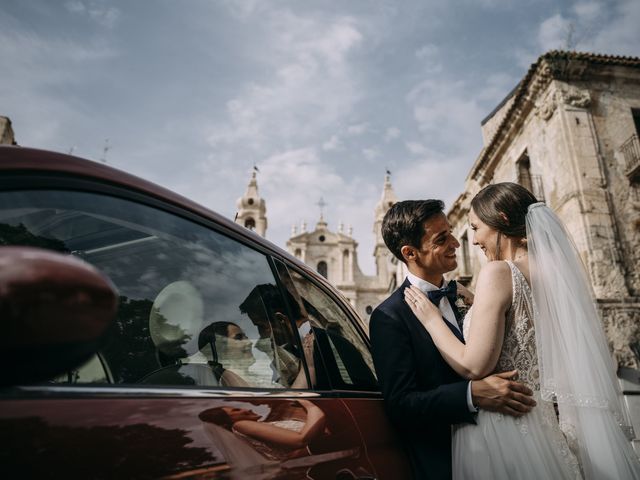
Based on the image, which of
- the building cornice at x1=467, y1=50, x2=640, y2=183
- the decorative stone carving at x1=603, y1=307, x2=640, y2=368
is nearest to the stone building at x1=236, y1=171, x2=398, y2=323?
the building cornice at x1=467, y1=50, x2=640, y2=183

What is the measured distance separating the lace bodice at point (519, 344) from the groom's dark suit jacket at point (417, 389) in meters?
0.22

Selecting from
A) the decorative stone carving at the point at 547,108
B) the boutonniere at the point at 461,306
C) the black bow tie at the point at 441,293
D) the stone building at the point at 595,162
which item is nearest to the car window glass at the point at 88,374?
the black bow tie at the point at 441,293

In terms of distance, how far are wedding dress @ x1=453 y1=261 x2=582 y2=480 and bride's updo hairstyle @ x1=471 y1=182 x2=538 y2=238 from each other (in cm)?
32

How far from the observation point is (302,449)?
1220 mm

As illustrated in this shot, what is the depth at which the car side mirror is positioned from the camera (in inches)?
17.7

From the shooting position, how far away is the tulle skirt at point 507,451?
5.10 feet

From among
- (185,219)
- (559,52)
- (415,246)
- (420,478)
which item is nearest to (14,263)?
(185,219)

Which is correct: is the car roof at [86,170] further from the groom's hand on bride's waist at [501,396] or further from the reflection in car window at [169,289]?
the groom's hand on bride's waist at [501,396]

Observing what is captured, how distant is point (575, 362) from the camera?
1844 millimetres

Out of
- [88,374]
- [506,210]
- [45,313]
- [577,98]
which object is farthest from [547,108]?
[45,313]

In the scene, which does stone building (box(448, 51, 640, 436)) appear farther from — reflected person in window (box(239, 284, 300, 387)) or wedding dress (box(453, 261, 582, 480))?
reflected person in window (box(239, 284, 300, 387))

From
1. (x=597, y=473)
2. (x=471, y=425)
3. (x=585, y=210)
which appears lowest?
(x=597, y=473)

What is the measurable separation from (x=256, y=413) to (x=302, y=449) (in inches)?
7.6

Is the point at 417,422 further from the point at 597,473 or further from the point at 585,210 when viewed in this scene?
the point at 585,210
